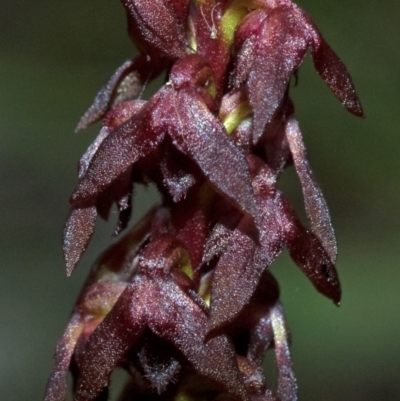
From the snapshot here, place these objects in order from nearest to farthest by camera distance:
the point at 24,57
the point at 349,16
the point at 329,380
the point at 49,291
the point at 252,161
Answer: the point at 252,161 → the point at 329,380 → the point at 49,291 → the point at 349,16 → the point at 24,57

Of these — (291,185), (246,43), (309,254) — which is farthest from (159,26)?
(291,185)

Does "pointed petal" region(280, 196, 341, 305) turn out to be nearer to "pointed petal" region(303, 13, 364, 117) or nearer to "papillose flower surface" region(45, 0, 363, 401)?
"papillose flower surface" region(45, 0, 363, 401)

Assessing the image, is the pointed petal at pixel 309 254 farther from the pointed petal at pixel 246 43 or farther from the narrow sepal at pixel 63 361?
Answer: the narrow sepal at pixel 63 361

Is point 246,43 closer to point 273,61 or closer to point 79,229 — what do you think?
point 273,61

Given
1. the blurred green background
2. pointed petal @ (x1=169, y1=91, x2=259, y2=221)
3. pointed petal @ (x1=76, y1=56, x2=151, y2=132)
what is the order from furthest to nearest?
the blurred green background
pointed petal @ (x1=76, y1=56, x2=151, y2=132)
pointed petal @ (x1=169, y1=91, x2=259, y2=221)

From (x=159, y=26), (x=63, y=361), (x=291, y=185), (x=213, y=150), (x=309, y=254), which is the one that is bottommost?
(x=291, y=185)

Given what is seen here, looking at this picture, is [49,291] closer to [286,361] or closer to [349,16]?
[349,16]

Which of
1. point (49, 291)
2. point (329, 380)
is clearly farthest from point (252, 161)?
point (49, 291)

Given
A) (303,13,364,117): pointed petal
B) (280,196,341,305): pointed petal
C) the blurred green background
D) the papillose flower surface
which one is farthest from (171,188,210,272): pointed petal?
the blurred green background
